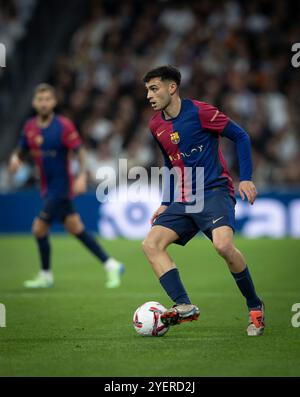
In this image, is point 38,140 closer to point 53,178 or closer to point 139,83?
point 53,178

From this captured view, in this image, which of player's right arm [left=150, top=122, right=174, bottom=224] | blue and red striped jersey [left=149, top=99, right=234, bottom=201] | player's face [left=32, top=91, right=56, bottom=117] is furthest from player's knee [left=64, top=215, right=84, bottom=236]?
blue and red striped jersey [left=149, top=99, right=234, bottom=201]

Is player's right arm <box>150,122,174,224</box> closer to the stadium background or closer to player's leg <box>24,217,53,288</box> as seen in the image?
player's leg <box>24,217,53,288</box>

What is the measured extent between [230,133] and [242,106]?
1144cm

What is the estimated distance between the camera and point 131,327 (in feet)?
25.0

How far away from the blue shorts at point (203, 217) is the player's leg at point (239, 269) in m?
0.10

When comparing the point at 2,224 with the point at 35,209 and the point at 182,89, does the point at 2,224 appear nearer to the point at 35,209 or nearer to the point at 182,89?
the point at 35,209

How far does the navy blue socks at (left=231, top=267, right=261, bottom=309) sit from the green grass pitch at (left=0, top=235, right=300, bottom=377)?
251 mm

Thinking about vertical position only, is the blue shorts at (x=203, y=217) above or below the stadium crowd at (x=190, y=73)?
below

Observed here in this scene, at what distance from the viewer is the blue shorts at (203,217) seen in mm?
7090

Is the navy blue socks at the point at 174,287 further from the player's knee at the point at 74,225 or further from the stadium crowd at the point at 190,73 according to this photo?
the stadium crowd at the point at 190,73

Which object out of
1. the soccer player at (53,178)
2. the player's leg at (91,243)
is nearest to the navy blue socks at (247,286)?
the soccer player at (53,178)

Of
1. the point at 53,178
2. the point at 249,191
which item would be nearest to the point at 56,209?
the point at 53,178
